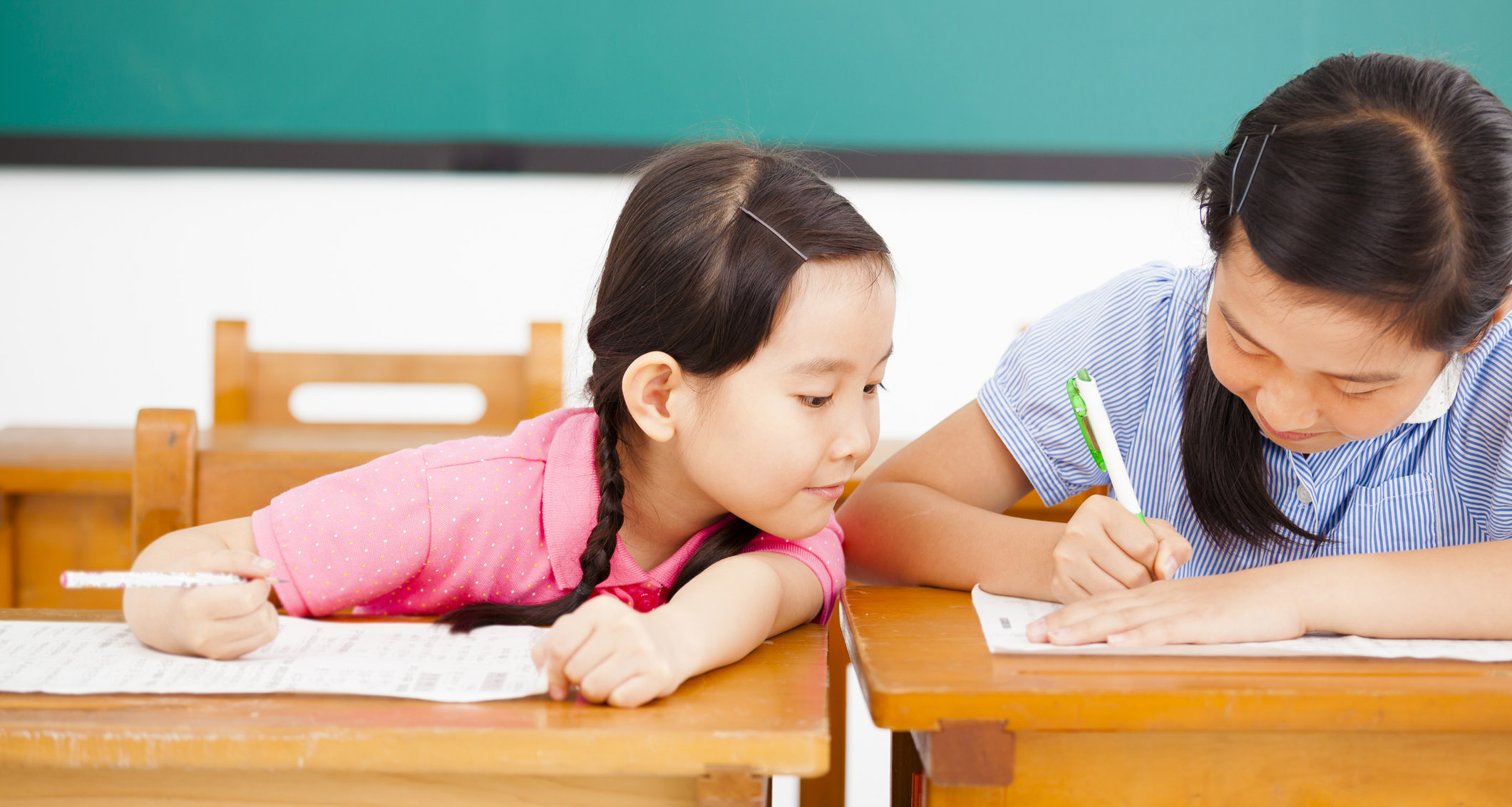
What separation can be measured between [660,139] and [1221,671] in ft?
6.19

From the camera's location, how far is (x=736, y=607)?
675 millimetres

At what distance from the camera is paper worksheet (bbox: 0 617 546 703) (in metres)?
0.58

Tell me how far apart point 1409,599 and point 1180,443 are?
310mm

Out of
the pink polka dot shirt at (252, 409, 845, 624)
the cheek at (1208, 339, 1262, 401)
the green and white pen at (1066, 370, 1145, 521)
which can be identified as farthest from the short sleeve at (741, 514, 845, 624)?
the cheek at (1208, 339, 1262, 401)

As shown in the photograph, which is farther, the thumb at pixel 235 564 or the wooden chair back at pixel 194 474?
the wooden chair back at pixel 194 474

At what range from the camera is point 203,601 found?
2.10ft

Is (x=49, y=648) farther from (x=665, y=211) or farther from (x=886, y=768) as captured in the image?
(x=886, y=768)

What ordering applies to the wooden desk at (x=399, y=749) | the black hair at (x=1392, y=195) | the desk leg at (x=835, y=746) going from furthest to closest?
the desk leg at (x=835, y=746) → the black hair at (x=1392, y=195) → the wooden desk at (x=399, y=749)

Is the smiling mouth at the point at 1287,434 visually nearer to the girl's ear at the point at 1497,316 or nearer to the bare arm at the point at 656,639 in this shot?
the girl's ear at the point at 1497,316

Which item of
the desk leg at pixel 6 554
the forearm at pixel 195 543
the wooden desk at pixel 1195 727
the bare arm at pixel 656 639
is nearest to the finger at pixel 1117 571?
the wooden desk at pixel 1195 727

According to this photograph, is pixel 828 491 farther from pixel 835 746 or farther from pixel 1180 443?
pixel 835 746

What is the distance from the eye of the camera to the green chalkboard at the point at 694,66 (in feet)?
7.30

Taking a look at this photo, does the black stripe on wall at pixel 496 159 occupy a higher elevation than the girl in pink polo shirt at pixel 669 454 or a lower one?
higher

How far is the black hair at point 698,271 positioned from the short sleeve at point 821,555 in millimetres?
40
